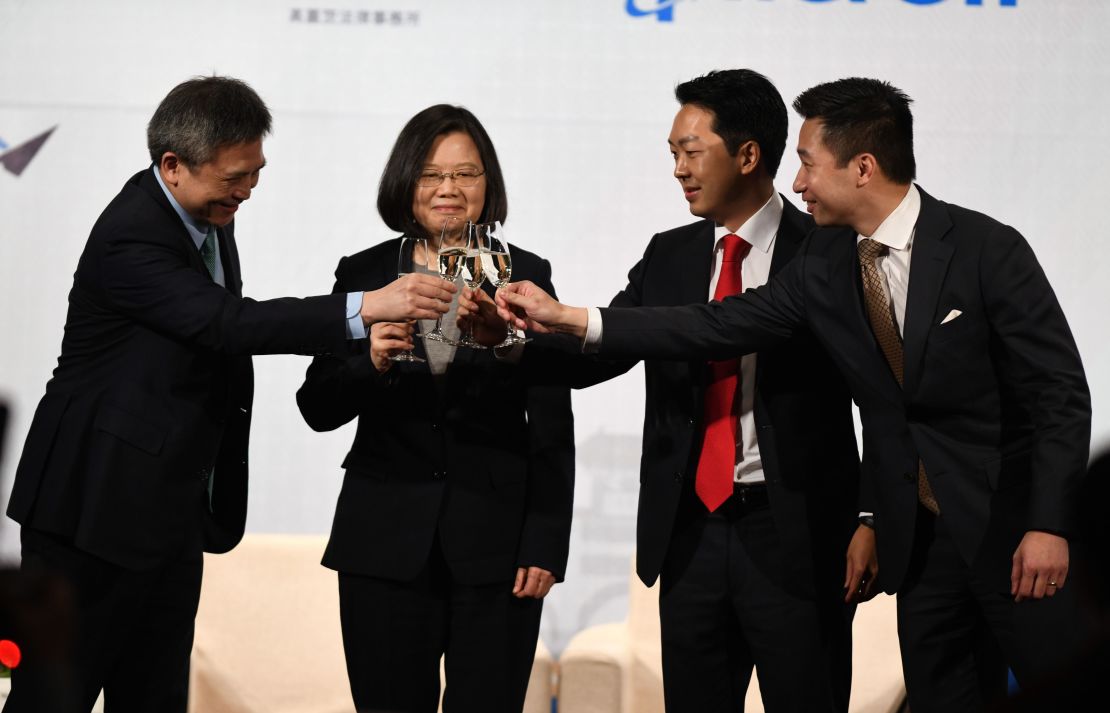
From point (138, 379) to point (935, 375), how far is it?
162 centimetres

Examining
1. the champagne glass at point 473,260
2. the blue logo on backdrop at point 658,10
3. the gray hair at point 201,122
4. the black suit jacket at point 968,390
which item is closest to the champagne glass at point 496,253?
the champagne glass at point 473,260

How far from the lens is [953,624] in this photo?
97.2 inches

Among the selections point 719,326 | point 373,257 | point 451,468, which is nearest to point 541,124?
point 373,257

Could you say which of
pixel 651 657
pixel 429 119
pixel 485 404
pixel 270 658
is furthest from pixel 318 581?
pixel 429 119

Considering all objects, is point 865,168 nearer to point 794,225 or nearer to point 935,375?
point 794,225

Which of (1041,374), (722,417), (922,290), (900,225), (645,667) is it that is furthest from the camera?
(645,667)

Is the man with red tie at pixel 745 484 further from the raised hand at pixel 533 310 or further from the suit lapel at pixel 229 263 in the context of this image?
the suit lapel at pixel 229 263

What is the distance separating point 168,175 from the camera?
2.64m

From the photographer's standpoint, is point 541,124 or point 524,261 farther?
point 541,124

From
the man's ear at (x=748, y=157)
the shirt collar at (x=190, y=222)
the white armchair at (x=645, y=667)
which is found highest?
the man's ear at (x=748, y=157)

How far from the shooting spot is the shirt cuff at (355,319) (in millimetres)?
2568

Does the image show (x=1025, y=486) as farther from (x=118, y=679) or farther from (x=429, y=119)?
(x=118, y=679)

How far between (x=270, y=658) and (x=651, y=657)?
118 cm

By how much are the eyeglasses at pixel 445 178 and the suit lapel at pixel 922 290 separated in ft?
3.18
